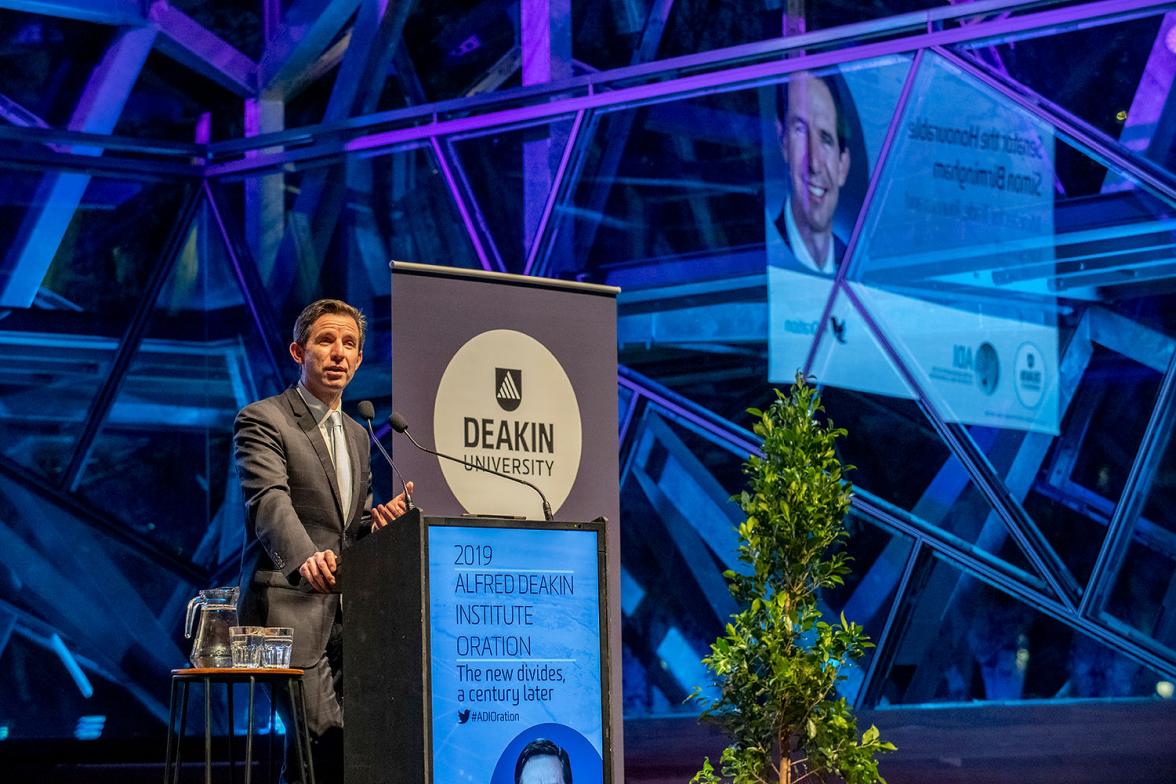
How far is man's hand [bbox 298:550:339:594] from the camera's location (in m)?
2.65

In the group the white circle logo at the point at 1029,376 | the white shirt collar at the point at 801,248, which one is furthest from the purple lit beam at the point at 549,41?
the white circle logo at the point at 1029,376

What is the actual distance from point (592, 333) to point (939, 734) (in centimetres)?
254

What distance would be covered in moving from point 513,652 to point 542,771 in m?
0.23

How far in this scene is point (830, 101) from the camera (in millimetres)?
5879

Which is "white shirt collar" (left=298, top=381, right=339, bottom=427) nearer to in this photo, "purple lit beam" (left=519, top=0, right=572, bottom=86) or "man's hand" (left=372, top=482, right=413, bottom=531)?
"man's hand" (left=372, top=482, right=413, bottom=531)

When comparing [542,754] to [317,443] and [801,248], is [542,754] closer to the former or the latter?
[317,443]

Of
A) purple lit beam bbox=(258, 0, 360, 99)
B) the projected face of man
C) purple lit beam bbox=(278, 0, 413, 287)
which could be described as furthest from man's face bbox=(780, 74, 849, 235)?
purple lit beam bbox=(258, 0, 360, 99)

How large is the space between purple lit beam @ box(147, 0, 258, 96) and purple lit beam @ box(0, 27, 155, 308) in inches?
3.7

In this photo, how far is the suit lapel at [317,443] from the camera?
116 inches

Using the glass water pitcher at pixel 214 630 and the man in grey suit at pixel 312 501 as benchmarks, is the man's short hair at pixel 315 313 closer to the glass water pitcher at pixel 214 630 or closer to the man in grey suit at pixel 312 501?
the man in grey suit at pixel 312 501

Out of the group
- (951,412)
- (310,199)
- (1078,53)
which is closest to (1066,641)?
(951,412)

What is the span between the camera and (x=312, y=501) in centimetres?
292

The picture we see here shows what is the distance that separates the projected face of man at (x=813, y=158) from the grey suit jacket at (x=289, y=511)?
332cm

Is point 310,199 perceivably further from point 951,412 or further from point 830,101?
point 951,412
